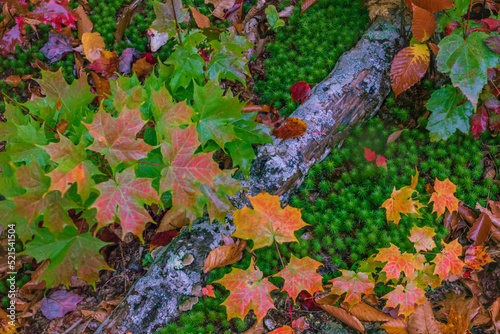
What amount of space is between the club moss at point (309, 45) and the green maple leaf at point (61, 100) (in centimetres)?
163

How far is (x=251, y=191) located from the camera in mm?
2473

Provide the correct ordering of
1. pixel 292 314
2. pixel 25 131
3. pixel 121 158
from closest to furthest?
pixel 121 158 → pixel 25 131 → pixel 292 314

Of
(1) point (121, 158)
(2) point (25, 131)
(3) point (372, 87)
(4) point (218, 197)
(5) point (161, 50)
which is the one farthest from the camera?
(5) point (161, 50)

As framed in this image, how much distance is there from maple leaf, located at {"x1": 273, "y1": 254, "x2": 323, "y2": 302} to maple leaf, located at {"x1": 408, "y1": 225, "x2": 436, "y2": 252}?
783 millimetres

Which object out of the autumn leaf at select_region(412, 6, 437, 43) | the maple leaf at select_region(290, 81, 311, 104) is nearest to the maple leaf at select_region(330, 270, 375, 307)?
the maple leaf at select_region(290, 81, 311, 104)

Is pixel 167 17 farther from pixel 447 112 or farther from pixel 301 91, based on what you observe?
pixel 447 112

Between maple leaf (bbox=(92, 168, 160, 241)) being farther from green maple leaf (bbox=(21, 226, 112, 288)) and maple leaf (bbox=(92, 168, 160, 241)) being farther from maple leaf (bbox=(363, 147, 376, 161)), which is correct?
maple leaf (bbox=(363, 147, 376, 161))

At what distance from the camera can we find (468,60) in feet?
7.62

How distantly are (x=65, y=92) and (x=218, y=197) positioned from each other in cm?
119

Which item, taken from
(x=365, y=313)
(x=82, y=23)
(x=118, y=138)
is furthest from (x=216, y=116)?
(x=82, y=23)

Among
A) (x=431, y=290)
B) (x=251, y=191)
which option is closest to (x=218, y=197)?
(x=251, y=191)

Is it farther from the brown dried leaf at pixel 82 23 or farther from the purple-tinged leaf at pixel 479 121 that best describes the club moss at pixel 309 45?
the brown dried leaf at pixel 82 23

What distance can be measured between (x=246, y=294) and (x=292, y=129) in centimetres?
129

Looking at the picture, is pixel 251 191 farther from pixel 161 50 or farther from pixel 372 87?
pixel 161 50
